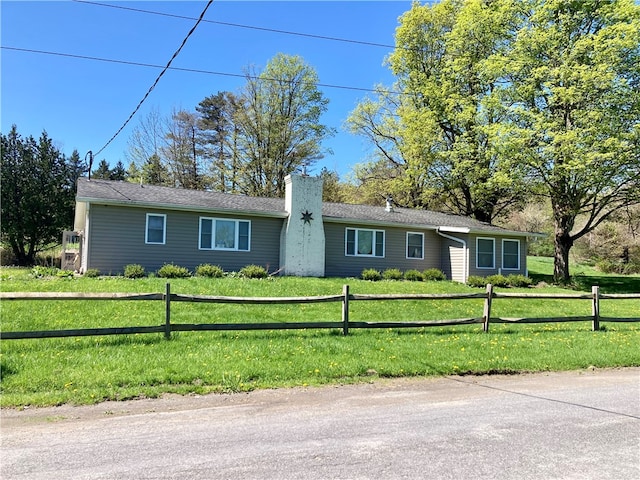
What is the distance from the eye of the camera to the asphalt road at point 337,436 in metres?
3.61

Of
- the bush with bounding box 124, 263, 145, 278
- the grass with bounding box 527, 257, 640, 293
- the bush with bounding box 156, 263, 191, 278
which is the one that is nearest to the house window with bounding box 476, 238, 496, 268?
the grass with bounding box 527, 257, 640, 293

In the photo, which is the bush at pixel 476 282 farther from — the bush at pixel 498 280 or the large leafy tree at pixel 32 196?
the large leafy tree at pixel 32 196

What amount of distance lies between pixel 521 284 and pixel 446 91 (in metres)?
15.0

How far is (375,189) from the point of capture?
35750mm

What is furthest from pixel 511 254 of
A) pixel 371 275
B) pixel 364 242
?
pixel 371 275

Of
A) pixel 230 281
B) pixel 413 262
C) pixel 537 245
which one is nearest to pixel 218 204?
pixel 230 281

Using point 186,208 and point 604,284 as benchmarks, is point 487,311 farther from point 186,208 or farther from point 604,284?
point 604,284

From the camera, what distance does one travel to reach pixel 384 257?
21984 millimetres

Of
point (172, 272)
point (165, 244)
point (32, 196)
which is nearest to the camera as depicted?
point (172, 272)

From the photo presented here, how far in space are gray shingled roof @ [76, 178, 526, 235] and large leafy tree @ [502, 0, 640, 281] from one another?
4.02 m

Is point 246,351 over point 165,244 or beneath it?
beneath

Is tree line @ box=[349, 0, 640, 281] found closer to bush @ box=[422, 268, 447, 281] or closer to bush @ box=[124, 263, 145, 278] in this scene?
bush @ box=[422, 268, 447, 281]

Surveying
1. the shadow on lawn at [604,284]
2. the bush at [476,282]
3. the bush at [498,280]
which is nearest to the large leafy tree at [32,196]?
the bush at [476,282]

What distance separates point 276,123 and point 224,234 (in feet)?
62.6
